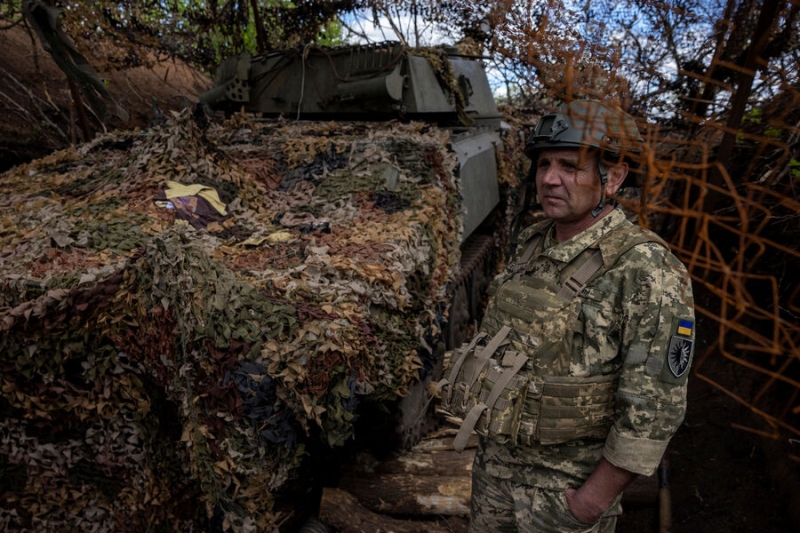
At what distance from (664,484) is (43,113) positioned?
29.4 ft

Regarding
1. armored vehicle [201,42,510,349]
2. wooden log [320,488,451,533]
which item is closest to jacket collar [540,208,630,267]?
wooden log [320,488,451,533]

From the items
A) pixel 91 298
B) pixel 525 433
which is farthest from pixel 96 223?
pixel 525 433

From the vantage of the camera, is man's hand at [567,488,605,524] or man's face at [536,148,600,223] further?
man's face at [536,148,600,223]

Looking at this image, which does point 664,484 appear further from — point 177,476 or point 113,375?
point 113,375

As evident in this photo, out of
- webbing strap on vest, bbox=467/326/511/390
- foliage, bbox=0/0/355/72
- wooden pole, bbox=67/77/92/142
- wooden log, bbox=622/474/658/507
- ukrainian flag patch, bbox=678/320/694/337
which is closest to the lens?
ukrainian flag patch, bbox=678/320/694/337

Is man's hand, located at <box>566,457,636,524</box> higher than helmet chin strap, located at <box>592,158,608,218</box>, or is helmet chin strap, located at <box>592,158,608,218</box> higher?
helmet chin strap, located at <box>592,158,608,218</box>

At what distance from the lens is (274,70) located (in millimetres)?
6320

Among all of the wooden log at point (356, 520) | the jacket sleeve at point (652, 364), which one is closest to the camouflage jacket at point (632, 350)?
the jacket sleeve at point (652, 364)

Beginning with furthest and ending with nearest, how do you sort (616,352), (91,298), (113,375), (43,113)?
1. (43,113)
2. (113,375)
3. (91,298)
4. (616,352)

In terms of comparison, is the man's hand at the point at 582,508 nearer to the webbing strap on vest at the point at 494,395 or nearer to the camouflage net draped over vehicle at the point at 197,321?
the webbing strap on vest at the point at 494,395

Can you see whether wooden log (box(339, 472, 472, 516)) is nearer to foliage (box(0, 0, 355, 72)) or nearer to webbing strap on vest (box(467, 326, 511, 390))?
webbing strap on vest (box(467, 326, 511, 390))

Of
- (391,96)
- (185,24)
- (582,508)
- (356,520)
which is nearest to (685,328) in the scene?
(582,508)

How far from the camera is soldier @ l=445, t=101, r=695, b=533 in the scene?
1793 millimetres

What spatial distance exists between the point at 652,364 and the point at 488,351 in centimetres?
61
